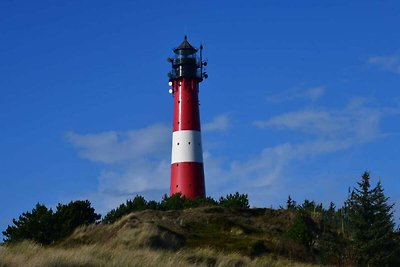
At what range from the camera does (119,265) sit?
17.5m

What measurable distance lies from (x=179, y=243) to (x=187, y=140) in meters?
24.4

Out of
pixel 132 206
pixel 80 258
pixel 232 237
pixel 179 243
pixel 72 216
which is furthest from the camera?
pixel 132 206

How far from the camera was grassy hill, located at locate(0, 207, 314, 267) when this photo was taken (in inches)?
711

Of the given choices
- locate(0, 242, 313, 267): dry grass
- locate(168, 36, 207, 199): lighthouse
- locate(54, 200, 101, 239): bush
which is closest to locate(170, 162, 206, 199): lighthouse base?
locate(168, 36, 207, 199): lighthouse

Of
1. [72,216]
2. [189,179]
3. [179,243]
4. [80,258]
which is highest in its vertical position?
[189,179]

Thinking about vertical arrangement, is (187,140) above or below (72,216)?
above

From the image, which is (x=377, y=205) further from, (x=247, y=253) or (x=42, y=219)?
(x=42, y=219)

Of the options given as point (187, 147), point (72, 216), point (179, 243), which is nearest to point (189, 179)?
point (187, 147)

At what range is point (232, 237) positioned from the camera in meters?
38.0

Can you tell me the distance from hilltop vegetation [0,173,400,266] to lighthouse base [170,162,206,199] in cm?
852

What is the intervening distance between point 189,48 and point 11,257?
46889mm

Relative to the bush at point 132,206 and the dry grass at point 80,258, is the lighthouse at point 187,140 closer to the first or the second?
the bush at point 132,206

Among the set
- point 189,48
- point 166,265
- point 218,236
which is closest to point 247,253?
point 218,236

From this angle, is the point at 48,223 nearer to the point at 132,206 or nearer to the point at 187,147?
the point at 132,206
